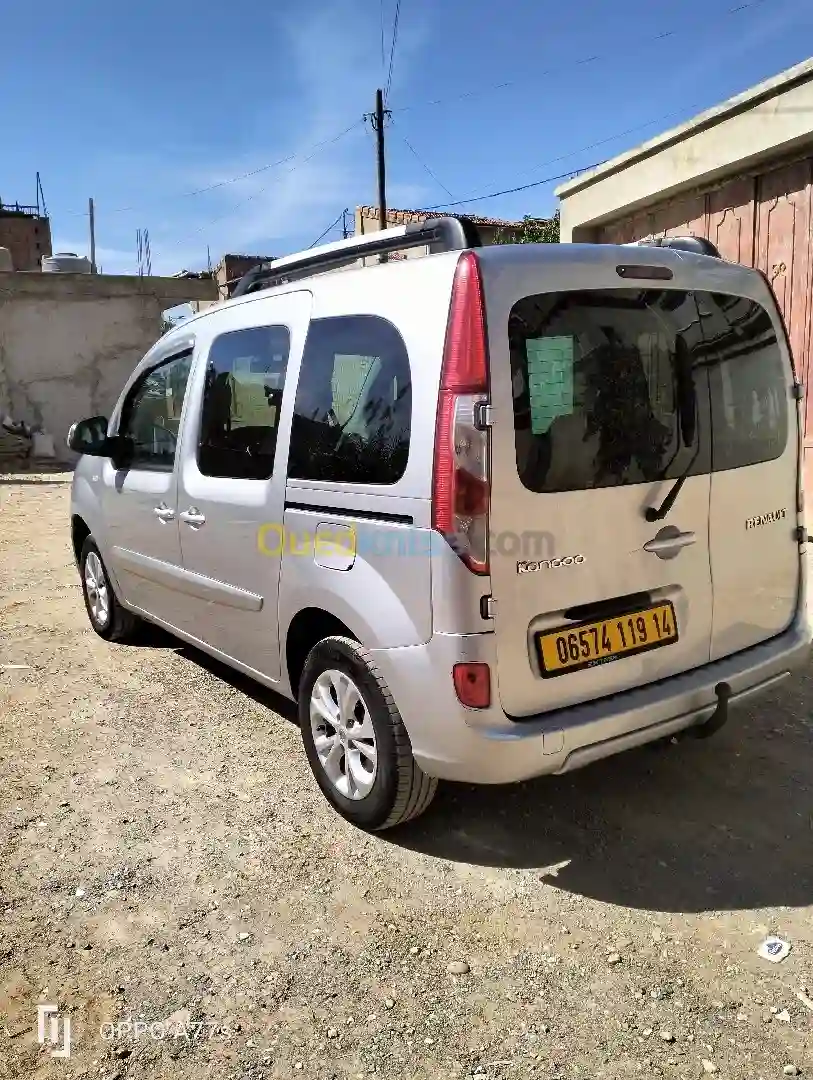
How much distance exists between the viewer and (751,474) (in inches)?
121

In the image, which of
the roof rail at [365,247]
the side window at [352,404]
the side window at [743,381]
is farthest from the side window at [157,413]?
the side window at [743,381]

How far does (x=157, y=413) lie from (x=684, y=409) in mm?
2731

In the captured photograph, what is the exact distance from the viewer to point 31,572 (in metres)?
7.47

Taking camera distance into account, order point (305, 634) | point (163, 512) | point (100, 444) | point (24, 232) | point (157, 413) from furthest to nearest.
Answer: point (24, 232)
point (100, 444)
point (157, 413)
point (163, 512)
point (305, 634)

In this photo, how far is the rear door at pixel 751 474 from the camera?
2955mm

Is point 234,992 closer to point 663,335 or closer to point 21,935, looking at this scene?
point 21,935

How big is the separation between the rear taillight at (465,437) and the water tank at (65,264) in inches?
706

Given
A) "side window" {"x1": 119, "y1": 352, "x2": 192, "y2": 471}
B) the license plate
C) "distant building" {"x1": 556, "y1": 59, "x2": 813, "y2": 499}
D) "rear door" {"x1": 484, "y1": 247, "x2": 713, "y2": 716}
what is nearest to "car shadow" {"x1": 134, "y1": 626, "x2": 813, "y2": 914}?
"rear door" {"x1": 484, "y1": 247, "x2": 713, "y2": 716}

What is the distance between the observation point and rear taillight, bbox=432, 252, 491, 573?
2.44 metres

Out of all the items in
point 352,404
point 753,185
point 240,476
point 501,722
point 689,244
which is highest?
point 753,185

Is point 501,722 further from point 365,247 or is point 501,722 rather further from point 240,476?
point 365,247

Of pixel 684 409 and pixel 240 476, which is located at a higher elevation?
pixel 684 409

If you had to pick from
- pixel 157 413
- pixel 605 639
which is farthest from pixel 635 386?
pixel 157 413

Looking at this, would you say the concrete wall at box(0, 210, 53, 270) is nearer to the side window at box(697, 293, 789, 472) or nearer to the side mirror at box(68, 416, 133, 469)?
the side mirror at box(68, 416, 133, 469)
